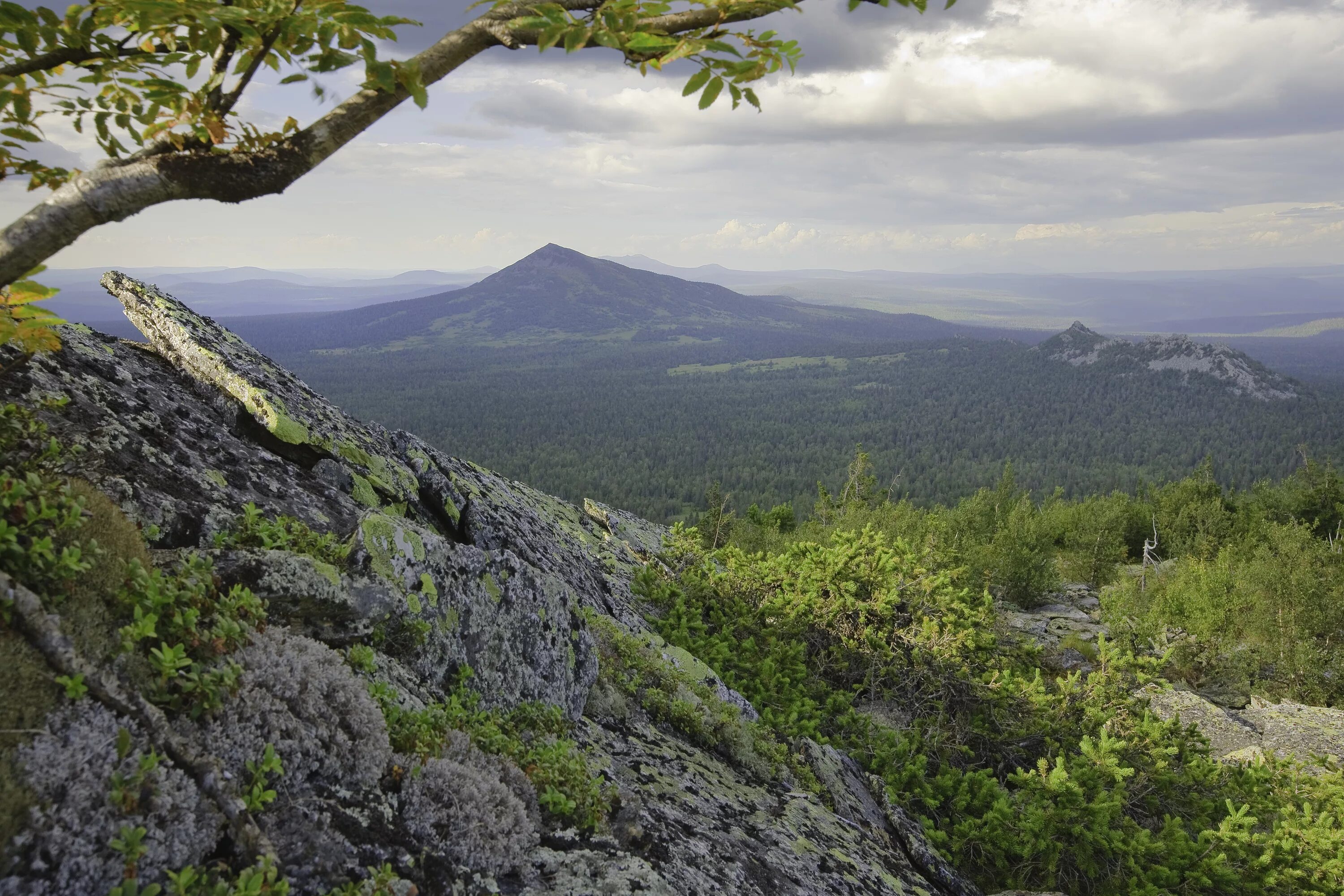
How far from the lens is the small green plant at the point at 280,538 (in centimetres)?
541

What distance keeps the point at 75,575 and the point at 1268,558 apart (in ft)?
140

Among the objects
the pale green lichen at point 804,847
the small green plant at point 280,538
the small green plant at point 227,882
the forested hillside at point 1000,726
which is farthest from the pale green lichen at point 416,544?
the forested hillside at point 1000,726

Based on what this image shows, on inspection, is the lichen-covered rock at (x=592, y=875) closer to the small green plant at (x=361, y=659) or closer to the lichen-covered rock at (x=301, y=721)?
the lichen-covered rock at (x=301, y=721)

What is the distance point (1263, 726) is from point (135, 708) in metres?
25.2

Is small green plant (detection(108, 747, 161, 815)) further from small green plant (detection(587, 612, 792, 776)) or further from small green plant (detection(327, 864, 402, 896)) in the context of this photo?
small green plant (detection(587, 612, 792, 776))

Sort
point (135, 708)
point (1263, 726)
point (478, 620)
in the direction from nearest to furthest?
point (135, 708) < point (478, 620) < point (1263, 726)

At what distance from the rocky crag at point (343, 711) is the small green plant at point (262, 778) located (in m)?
0.03

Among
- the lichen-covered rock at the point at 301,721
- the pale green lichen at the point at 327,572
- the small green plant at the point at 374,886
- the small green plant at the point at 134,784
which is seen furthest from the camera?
the pale green lichen at the point at 327,572

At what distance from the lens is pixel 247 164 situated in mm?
2947

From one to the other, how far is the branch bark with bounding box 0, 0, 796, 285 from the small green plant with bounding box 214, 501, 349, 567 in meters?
3.11

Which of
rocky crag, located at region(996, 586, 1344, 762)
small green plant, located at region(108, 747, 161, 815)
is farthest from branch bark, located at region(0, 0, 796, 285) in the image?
rocky crag, located at region(996, 586, 1344, 762)

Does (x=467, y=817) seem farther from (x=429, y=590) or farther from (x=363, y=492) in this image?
(x=363, y=492)

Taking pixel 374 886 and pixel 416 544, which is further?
pixel 416 544

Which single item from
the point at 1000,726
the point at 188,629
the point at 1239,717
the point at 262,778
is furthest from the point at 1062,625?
the point at 188,629
